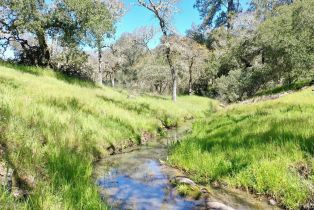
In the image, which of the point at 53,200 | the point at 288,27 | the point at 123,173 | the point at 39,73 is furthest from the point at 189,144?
the point at 288,27

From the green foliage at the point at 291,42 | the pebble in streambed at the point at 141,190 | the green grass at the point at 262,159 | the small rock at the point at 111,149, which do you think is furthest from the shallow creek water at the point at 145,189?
the green foliage at the point at 291,42

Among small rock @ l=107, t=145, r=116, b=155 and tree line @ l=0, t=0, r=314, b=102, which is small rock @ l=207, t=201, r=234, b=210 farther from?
tree line @ l=0, t=0, r=314, b=102

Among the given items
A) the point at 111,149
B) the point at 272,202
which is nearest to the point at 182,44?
the point at 111,149

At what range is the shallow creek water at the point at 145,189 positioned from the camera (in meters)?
7.02

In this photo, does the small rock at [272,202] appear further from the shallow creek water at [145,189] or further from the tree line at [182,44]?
the tree line at [182,44]

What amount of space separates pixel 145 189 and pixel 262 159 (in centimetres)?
276

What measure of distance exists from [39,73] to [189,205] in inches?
864

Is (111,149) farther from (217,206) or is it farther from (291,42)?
(291,42)

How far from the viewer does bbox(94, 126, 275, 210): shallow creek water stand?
7.02 meters

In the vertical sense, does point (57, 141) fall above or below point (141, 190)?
above

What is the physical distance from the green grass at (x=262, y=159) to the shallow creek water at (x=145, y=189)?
409mm

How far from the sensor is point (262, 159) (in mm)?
8367

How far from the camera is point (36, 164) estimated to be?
7.12 metres

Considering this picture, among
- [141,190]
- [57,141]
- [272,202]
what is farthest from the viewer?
[57,141]
